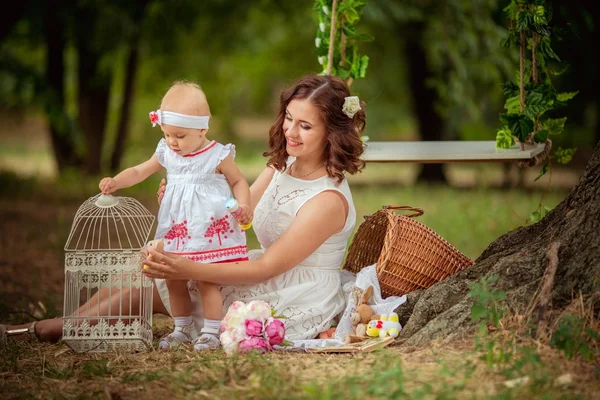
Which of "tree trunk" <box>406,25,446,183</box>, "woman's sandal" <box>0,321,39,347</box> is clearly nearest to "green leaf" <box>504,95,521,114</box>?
"woman's sandal" <box>0,321,39,347</box>

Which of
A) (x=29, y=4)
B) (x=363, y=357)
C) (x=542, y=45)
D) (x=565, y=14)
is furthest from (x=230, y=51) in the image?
(x=363, y=357)

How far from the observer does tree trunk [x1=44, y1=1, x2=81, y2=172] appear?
10094 millimetres

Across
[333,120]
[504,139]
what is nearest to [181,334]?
[333,120]

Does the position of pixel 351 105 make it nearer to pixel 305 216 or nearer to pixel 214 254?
pixel 305 216

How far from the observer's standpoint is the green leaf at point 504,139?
445cm

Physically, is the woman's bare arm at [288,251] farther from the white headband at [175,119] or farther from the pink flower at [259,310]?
the white headband at [175,119]

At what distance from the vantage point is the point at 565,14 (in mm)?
6195

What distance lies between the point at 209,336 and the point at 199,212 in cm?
59

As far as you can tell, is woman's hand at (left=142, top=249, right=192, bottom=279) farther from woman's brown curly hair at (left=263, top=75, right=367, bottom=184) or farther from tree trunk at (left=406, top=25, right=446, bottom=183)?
tree trunk at (left=406, top=25, right=446, bottom=183)

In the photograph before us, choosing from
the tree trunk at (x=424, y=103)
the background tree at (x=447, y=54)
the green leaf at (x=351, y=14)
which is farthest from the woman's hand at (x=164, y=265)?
the tree trunk at (x=424, y=103)

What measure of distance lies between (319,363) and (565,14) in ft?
12.9

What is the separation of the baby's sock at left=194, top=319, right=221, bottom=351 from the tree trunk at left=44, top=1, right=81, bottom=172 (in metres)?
6.80

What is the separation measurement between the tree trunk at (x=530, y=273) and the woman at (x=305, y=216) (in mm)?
457

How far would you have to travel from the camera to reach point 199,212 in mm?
3855
